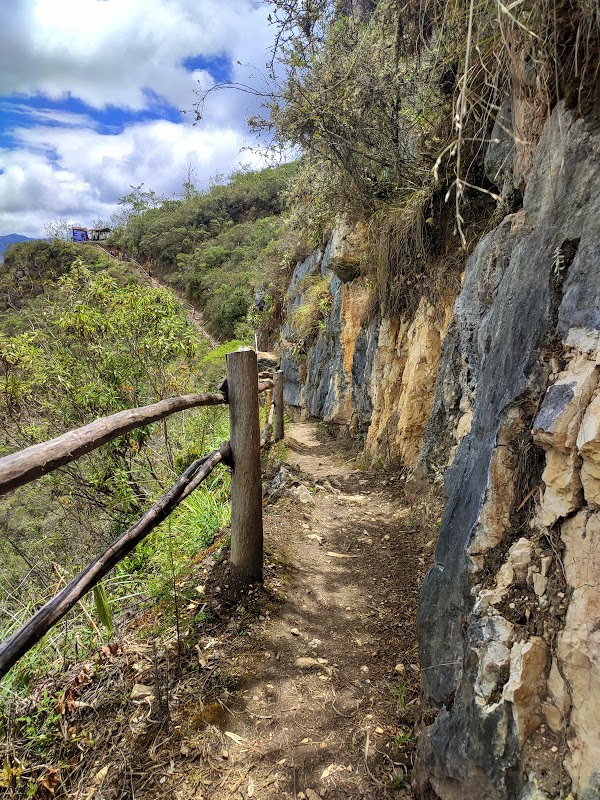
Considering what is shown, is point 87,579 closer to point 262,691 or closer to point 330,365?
point 262,691

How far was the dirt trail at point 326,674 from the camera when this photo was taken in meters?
1.86

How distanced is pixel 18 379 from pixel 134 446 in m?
1.65

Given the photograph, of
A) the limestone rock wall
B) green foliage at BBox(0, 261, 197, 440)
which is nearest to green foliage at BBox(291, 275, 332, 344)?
the limestone rock wall

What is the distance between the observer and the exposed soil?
6.02 ft

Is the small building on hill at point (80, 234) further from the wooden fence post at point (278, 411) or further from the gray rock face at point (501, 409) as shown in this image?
the gray rock face at point (501, 409)

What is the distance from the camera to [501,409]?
179cm

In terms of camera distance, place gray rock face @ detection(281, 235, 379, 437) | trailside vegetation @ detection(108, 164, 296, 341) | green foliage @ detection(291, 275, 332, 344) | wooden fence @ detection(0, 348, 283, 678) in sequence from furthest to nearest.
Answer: trailside vegetation @ detection(108, 164, 296, 341) < green foliage @ detection(291, 275, 332, 344) < gray rock face @ detection(281, 235, 379, 437) < wooden fence @ detection(0, 348, 283, 678)

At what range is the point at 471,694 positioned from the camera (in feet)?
4.83

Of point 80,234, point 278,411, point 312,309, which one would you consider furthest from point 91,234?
point 278,411

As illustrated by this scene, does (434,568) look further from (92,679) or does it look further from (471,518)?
(92,679)

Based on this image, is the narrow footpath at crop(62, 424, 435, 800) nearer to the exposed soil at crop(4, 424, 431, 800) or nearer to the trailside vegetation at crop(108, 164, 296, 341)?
the exposed soil at crop(4, 424, 431, 800)

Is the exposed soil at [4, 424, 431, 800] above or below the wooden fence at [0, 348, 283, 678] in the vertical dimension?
below

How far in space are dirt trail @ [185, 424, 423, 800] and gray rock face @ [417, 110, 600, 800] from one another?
407mm

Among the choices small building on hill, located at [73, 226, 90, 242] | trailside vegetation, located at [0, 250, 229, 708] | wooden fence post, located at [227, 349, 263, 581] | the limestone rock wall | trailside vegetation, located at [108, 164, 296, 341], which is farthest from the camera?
small building on hill, located at [73, 226, 90, 242]
